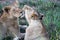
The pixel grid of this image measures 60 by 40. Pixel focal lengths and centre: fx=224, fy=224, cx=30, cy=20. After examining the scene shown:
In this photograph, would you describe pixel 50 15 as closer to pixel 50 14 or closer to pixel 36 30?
pixel 50 14

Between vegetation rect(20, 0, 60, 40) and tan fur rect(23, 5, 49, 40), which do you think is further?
vegetation rect(20, 0, 60, 40)

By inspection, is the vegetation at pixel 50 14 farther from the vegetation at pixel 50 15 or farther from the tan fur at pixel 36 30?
the tan fur at pixel 36 30

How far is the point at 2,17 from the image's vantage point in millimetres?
2885

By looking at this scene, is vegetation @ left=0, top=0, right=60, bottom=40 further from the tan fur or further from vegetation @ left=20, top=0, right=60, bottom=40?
the tan fur

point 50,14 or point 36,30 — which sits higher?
point 36,30

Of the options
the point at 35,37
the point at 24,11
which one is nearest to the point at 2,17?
the point at 24,11

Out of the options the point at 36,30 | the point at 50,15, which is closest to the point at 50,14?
the point at 50,15

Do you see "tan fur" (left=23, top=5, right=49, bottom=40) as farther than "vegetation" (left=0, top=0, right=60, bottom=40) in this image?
No

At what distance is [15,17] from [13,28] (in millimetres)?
173

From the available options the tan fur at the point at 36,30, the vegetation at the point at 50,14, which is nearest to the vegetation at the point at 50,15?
the vegetation at the point at 50,14

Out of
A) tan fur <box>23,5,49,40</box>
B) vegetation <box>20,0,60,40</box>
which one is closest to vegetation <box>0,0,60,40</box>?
vegetation <box>20,0,60,40</box>

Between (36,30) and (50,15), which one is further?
(50,15)

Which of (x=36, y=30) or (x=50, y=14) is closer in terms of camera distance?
(x=36, y=30)

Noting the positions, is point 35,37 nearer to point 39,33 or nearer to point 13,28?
point 39,33
